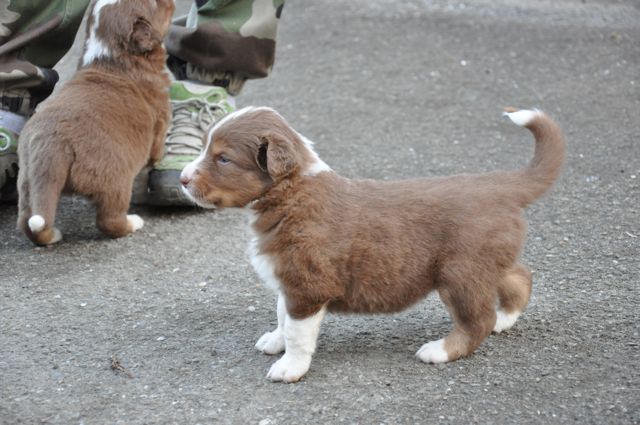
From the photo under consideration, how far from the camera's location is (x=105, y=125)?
4156mm

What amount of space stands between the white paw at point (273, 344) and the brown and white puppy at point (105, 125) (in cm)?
Answer: 130

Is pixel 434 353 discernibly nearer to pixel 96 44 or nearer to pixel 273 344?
pixel 273 344

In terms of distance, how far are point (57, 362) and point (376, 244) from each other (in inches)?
49.3

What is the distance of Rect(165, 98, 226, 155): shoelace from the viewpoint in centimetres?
488

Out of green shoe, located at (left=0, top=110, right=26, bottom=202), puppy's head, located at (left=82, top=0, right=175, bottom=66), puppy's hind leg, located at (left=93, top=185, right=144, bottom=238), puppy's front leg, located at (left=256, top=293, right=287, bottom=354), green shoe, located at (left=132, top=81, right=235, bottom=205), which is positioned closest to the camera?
puppy's front leg, located at (left=256, top=293, right=287, bottom=354)

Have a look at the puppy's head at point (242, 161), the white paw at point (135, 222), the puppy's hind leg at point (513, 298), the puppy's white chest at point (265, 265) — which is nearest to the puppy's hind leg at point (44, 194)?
the white paw at point (135, 222)

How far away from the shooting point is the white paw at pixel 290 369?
3.07 meters

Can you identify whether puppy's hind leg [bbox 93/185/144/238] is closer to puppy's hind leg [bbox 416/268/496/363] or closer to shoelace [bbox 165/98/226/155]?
shoelace [bbox 165/98/226/155]

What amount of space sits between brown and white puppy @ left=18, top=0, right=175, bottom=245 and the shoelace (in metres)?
0.27

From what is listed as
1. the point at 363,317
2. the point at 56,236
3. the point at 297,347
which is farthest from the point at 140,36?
the point at 297,347

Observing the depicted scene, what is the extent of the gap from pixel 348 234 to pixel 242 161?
447 millimetres

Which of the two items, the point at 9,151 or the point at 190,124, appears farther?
the point at 190,124

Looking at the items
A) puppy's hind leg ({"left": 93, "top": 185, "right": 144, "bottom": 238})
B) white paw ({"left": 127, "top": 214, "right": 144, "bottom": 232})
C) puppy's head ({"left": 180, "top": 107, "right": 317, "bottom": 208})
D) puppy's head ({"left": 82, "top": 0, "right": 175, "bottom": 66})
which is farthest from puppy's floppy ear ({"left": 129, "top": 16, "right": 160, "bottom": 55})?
puppy's head ({"left": 180, "top": 107, "right": 317, "bottom": 208})

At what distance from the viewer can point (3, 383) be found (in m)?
3.09
